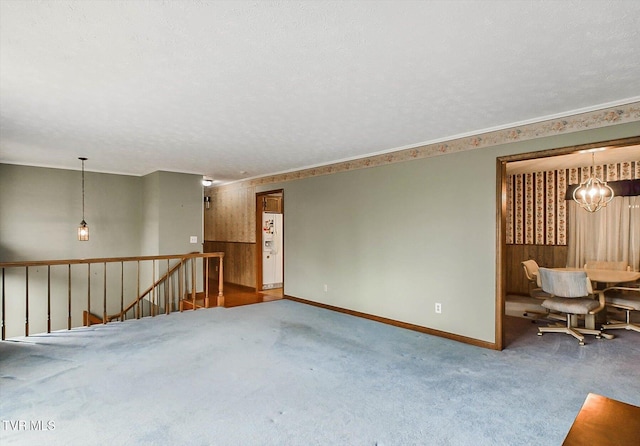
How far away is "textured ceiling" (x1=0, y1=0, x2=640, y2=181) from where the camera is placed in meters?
1.80

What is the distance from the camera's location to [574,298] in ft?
14.8

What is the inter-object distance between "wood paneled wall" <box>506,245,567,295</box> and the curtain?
177 mm

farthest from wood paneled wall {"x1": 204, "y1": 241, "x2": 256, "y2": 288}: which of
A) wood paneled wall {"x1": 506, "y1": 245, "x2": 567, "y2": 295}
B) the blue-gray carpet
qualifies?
wood paneled wall {"x1": 506, "y1": 245, "x2": 567, "y2": 295}

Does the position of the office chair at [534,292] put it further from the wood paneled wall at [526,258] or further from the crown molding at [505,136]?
the crown molding at [505,136]

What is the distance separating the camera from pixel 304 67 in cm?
239

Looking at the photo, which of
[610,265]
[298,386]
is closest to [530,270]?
[610,265]

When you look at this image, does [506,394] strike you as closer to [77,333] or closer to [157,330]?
[157,330]

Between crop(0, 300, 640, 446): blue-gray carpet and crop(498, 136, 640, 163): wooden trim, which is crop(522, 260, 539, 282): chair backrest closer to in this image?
crop(0, 300, 640, 446): blue-gray carpet

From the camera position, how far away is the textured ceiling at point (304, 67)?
180cm

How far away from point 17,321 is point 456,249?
7.17 metres

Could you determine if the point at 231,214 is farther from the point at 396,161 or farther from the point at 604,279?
the point at 604,279

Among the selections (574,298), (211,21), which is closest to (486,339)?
(574,298)

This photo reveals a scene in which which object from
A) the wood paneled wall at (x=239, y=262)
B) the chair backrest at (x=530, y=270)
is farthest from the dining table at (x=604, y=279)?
the wood paneled wall at (x=239, y=262)

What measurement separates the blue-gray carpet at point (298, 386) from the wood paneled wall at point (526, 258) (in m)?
2.67
